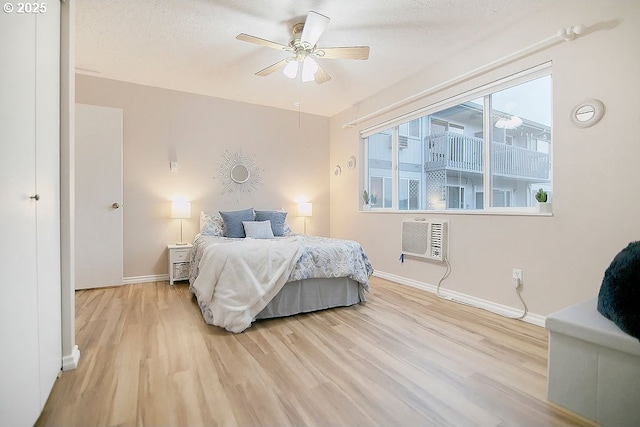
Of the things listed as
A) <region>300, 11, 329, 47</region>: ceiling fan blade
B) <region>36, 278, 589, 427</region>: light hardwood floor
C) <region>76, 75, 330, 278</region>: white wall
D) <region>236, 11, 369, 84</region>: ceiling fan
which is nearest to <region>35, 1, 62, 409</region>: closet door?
<region>36, 278, 589, 427</region>: light hardwood floor

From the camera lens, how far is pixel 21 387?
108 cm

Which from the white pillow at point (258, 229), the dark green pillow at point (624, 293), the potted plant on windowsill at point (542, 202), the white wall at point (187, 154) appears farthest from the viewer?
the white wall at point (187, 154)

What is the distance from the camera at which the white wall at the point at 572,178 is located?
1932 millimetres

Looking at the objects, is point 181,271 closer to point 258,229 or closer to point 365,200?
point 258,229

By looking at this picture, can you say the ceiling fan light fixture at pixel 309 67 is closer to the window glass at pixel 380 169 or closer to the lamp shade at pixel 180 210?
the window glass at pixel 380 169

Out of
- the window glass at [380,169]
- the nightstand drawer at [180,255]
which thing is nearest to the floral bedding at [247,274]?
the nightstand drawer at [180,255]

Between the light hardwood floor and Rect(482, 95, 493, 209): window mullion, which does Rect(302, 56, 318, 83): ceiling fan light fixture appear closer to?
Rect(482, 95, 493, 209): window mullion

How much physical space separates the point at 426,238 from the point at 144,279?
3.55 meters

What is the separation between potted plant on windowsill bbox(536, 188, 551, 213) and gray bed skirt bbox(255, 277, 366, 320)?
1.70m

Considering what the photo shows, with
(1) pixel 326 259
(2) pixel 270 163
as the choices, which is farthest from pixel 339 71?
(1) pixel 326 259

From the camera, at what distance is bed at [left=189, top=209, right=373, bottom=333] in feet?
7.59

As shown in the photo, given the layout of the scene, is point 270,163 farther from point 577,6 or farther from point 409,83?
point 577,6

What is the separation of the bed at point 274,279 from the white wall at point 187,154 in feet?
3.97

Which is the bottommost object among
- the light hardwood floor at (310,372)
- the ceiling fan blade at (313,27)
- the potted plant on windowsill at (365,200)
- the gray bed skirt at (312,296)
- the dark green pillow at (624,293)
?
the light hardwood floor at (310,372)
